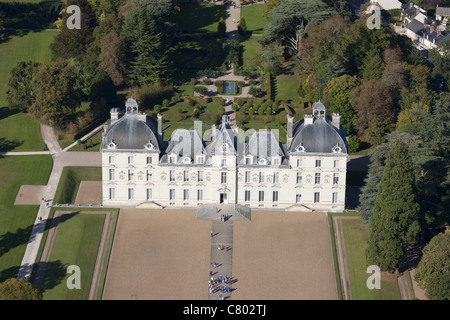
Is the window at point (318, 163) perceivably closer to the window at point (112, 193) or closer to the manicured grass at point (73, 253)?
the window at point (112, 193)

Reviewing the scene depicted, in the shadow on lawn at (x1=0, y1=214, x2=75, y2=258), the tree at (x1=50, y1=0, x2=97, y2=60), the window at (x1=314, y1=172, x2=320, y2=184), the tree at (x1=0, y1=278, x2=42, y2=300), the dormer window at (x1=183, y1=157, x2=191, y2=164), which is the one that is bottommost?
the shadow on lawn at (x1=0, y1=214, x2=75, y2=258)

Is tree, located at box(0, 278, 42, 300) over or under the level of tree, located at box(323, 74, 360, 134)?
under

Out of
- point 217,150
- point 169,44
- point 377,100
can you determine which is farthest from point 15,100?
point 377,100

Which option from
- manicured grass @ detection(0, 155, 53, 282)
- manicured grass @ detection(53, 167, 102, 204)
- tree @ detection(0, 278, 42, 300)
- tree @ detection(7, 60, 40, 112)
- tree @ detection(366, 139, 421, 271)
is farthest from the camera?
tree @ detection(7, 60, 40, 112)

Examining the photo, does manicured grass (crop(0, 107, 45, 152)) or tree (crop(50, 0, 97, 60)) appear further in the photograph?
tree (crop(50, 0, 97, 60))

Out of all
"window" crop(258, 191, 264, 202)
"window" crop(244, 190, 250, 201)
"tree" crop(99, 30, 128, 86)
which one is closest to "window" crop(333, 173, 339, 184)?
"window" crop(258, 191, 264, 202)

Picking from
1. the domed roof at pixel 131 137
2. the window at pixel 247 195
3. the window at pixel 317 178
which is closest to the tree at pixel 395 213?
the window at pixel 317 178

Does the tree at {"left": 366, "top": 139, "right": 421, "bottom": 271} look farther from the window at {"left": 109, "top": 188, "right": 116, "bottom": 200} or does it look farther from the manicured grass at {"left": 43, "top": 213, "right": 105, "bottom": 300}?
the window at {"left": 109, "top": 188, "right": 116, "bottom": 200}

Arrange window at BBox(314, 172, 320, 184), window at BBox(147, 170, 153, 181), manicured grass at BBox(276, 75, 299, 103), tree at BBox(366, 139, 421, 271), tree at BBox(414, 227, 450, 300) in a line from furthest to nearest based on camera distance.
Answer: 1. manicured grass at BBox(276, 75, 299, 103)
2. window at BBox(147, 170, 153, 181)
3. window at BBox(314, 172, 320, 184)
4. tree at BBox(366, 139, 421, 271)
5. tree at BBox(414, 227, 450, 300)
